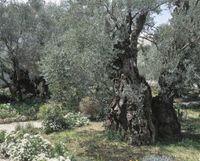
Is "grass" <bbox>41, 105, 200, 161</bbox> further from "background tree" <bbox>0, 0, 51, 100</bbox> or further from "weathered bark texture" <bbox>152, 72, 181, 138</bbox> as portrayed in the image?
"background tree" <bbox>0, 0, 51, 100</bbox>

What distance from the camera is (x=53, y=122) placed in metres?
15.1

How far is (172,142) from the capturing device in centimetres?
1254

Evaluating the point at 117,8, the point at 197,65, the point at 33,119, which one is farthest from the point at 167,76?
the point at 33,119

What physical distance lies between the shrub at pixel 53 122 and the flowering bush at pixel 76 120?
0.35m

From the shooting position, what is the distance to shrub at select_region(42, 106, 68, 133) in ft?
49.0

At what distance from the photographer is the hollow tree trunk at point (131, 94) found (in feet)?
40.0

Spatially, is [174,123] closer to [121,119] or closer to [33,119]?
[121,119]

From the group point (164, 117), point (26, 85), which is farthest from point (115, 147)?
point (26, 85)

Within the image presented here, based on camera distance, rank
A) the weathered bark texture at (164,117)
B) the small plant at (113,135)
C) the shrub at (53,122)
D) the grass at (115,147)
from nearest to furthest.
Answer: the grass at (115,147) → the small plant at (113,135) → the weathered bark texture at (164,117) → the shrub at (53,122)

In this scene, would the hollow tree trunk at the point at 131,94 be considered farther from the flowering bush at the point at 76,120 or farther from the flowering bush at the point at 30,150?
the flowering bush at the point at 76,120

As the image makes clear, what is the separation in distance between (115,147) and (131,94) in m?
1.72

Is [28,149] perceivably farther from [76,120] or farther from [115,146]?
[76,120]

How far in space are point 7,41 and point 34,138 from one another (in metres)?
12.7

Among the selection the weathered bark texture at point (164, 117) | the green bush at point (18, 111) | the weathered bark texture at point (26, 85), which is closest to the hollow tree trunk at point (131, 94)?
the weathered bark texture at point (164, 117)
